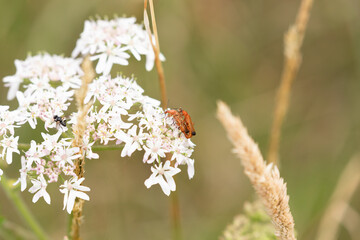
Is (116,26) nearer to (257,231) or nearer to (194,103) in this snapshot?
(257,231)

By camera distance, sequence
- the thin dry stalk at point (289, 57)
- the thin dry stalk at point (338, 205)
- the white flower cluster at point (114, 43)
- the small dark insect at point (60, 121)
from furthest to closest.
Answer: the thin dry stalk at point (338, 205) < the thin dry stalk at point (289, 57) < the white flower cluster at point (114, 43) < the small dark insect at point (60, 121)

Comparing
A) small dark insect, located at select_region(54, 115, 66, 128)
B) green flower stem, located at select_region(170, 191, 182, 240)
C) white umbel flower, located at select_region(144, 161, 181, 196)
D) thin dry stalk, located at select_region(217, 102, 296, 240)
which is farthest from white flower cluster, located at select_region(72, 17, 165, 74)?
thin dry stalk, located at select_region(217, 102, 296, 240)

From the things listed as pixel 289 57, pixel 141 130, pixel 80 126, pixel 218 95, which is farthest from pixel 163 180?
pixel 218 95

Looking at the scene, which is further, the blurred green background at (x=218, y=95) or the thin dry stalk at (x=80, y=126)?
the blurred green background at (x=218, y=95)

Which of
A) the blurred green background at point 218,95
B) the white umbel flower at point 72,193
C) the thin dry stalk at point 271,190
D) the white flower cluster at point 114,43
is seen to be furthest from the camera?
the blurred green background at point 218,95

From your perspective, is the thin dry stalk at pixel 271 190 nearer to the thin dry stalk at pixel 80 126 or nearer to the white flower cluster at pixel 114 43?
the thin dry stalk at pixel 80 126

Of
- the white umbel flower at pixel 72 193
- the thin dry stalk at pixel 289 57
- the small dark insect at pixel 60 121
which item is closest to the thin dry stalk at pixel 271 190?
the white umbel flower at pixel 72 193

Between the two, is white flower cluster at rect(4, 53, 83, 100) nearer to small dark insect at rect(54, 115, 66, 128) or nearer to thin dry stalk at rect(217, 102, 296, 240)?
small dark insect at rect(54, 115, 66, 128)
